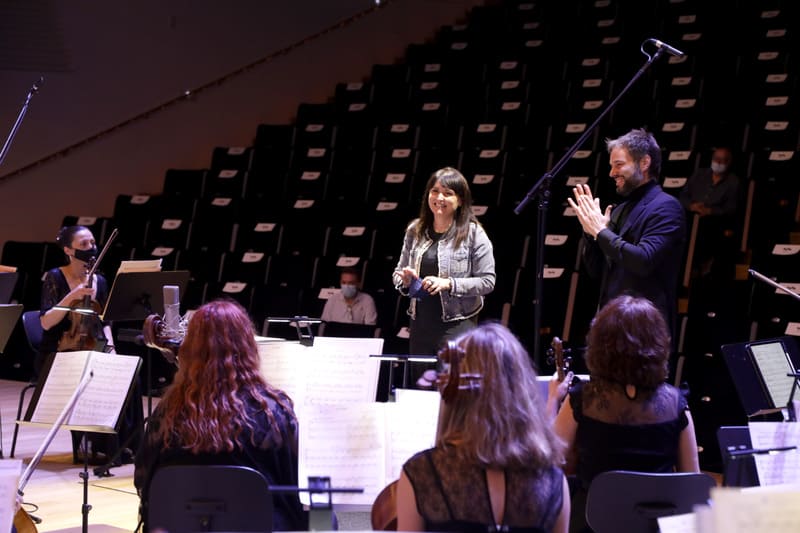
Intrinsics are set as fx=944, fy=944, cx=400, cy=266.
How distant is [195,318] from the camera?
2428 millimetres

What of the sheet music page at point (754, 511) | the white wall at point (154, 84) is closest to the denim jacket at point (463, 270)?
the sheet music page at point (754, 511)

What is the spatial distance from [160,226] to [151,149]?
147 centimetres

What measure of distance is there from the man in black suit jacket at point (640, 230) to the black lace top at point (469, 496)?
1620 mm

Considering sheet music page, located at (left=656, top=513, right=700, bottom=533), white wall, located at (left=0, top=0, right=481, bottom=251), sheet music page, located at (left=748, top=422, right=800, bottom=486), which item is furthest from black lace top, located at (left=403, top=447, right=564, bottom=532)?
white wall, located at (left=0, top=0, right=481, bottom=251)

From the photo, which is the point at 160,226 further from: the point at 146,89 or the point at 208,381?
the point at 208,381

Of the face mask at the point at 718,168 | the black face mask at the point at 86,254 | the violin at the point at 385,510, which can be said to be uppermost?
the face mask at the point at 718,168

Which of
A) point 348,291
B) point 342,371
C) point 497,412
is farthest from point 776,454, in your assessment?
point 348,291

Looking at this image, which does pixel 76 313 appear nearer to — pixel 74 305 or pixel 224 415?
pixel 74 305

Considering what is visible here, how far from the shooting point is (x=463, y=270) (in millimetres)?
3891

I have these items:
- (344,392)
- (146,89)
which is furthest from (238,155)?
(344,392)

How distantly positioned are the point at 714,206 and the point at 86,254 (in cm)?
398

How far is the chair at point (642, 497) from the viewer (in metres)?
2.10

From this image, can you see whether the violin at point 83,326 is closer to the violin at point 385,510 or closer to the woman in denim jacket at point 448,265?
the woman in denim jacket at point 448,265

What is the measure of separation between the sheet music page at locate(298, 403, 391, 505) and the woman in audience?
145 cm
